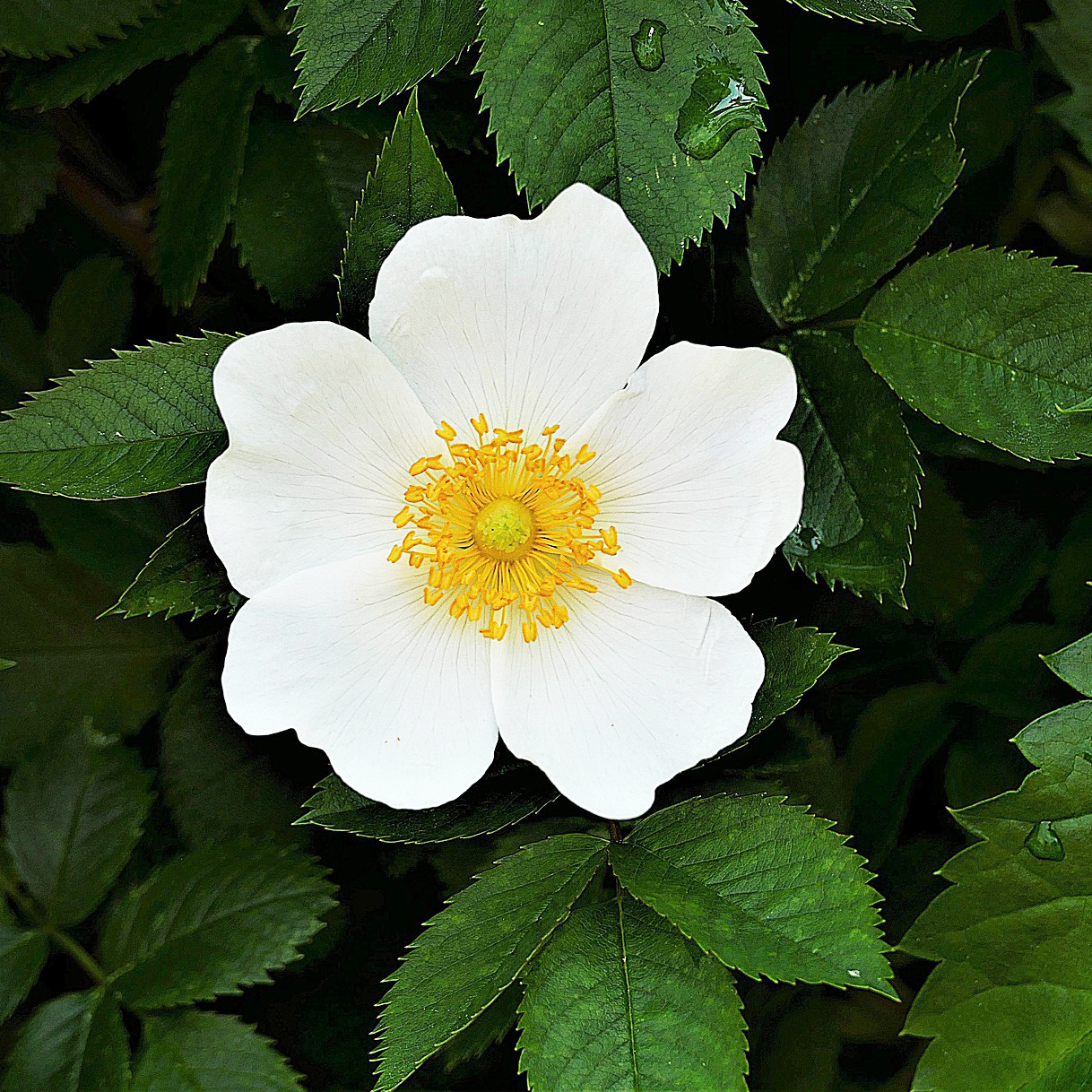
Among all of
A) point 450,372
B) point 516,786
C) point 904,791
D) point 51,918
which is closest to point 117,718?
point 51,918

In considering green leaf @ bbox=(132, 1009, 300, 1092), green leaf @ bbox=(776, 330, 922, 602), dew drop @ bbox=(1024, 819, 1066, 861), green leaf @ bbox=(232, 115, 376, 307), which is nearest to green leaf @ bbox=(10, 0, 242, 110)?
green leaf @ bbox=(232, 115, 376, 307)

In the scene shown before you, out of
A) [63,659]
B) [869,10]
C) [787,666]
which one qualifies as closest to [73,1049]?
[63,659]

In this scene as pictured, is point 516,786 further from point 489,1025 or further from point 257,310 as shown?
point 257,310

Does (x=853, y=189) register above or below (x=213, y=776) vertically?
above

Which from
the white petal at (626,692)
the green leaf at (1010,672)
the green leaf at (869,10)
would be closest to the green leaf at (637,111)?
the green leaf at (869,10)

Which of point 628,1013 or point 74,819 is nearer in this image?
point 628,1013

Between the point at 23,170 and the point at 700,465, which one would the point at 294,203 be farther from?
the point at 700,465

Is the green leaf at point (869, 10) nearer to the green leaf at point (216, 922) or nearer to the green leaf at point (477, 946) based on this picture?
the green leaf at point (477, 946)
